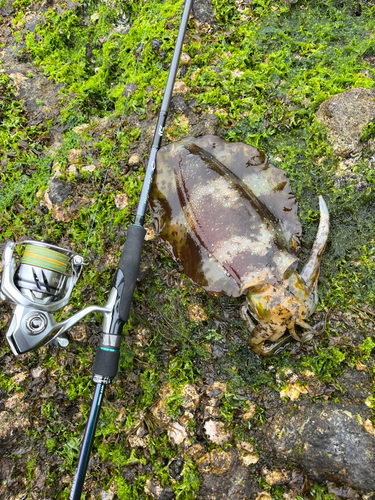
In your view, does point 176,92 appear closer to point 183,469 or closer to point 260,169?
point 260,169

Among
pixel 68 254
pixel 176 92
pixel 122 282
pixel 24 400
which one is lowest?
pixel 24 400

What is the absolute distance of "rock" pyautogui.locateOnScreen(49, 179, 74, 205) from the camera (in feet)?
12.8

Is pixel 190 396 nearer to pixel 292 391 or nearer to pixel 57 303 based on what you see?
pixel 292 391

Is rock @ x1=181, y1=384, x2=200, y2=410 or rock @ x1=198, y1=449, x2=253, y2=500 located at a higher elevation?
rock @ x1=181, y1=384, x2=200, y2=410

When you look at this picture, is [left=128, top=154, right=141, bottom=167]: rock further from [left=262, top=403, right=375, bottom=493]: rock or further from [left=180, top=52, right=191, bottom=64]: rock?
[left=262, top=403, right=375, bottom=493]: rock

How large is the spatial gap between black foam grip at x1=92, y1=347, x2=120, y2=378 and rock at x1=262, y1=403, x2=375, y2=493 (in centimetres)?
152

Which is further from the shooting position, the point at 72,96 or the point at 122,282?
the point at 72,96

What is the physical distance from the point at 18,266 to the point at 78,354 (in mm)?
1214

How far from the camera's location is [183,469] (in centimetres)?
317

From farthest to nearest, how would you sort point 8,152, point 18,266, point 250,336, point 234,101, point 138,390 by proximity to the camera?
point 8,152 → point 234,101 → point 138,390 → point 250,336 → point 18,266

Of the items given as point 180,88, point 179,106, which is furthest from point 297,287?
point 180,88

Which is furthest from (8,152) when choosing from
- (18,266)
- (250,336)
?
(250,336)

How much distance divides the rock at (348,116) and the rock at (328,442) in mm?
2500

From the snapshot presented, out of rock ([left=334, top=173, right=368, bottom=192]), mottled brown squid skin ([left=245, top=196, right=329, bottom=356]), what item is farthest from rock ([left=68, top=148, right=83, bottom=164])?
rock ([left=334, top=173, right=368, bottom=192])
